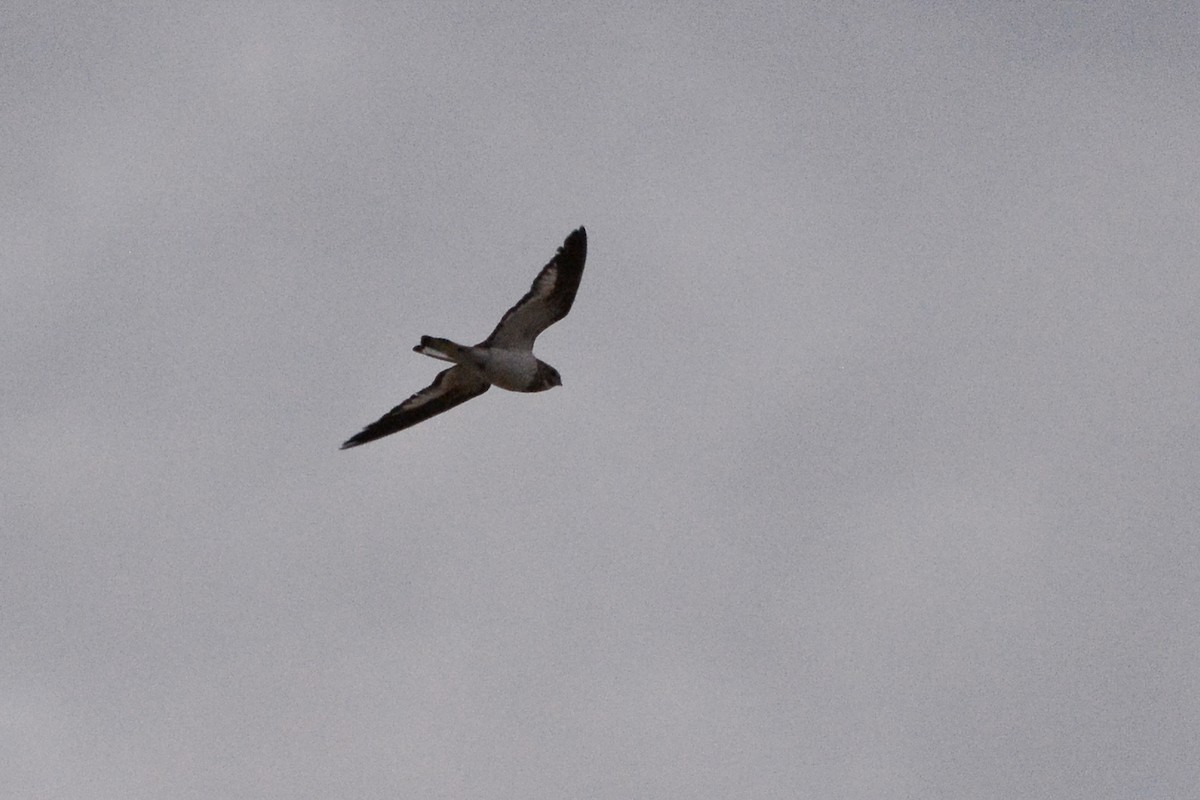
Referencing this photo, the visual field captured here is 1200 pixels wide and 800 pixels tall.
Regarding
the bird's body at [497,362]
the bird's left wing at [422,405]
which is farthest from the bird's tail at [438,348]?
the bird's left wing at [422,405]

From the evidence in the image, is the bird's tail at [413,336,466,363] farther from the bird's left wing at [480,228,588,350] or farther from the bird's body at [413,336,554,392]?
the bird's left wing at [480,228,588,350]

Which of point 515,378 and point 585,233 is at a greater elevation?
point 585,233

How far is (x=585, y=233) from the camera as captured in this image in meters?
21.3

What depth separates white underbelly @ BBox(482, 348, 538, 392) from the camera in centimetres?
2067

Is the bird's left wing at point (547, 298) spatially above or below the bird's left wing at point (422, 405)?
above

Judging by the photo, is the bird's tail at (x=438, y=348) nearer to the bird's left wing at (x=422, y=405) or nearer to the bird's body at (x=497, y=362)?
the bird's body at (x=497, y=362)

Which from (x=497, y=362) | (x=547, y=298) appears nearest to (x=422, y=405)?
(x=497, y=362)

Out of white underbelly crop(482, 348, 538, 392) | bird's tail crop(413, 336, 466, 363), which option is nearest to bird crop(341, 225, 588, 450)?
white underbelly crop(482, 348, 538, 392)

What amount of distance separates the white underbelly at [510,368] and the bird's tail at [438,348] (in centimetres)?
73

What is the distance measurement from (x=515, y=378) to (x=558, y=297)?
1482 millimetres

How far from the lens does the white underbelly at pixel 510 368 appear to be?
67.8 feet

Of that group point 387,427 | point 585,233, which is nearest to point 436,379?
point 387,427

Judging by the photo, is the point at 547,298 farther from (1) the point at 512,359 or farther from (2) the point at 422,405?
(2) the point at 422,405

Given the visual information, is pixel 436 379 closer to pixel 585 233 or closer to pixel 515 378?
pixel 515 378
